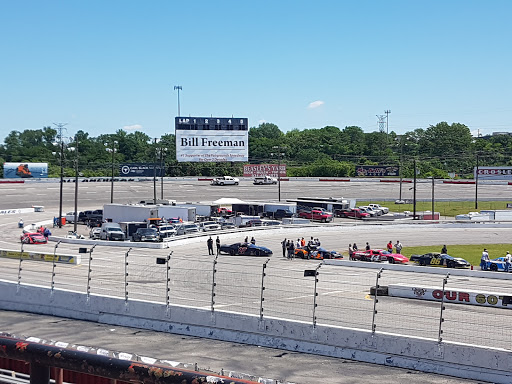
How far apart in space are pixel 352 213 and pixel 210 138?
29840 millimetres

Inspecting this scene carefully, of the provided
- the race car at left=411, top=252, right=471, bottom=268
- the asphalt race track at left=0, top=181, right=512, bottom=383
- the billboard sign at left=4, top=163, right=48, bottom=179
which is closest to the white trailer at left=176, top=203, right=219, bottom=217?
the asphalt race track at left=0, top=181, right=512, bottom=383

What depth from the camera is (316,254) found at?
3756 cm

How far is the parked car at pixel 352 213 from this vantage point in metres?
63.5

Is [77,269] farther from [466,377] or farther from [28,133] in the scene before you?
[28,133]

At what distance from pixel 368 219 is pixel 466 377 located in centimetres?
4848

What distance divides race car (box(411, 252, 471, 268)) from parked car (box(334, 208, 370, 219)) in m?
27.2

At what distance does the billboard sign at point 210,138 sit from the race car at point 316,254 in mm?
49957

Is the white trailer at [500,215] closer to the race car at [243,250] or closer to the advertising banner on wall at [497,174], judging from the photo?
the race car at [243,250]

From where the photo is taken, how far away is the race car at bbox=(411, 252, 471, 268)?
113ft

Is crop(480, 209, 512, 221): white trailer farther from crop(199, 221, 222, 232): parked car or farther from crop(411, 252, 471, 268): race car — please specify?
crop(199, 221, 222, 232): parked car

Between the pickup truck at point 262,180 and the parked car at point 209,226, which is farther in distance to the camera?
the pickup truck at point 262,180

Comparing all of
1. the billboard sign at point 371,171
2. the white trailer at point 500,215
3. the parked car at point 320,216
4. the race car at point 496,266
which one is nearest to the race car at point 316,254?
the race car at point 496,266

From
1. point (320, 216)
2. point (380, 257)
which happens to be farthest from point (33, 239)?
point (320, 216)

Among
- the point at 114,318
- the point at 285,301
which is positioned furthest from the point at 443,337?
the point at 114,318
